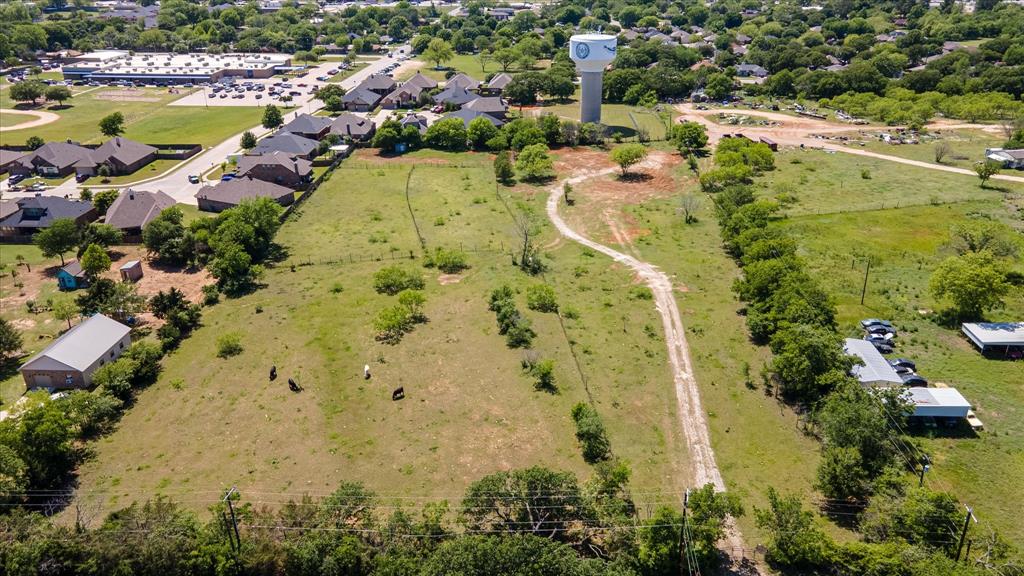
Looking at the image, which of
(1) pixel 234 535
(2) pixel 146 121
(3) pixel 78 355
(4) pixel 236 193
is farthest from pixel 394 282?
(2) pixel 146 121

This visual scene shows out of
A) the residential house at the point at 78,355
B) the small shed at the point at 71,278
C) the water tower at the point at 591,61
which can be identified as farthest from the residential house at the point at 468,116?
the residential house at the point at 78,355

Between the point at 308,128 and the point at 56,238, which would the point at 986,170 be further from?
the point at 56,238

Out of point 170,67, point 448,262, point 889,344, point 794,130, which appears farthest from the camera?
point 170,67

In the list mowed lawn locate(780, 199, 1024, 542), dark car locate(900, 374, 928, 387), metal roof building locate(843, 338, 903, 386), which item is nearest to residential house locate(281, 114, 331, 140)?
mowed lawn locate(780, 199, 1024, 542)

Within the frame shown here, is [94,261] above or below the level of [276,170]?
below

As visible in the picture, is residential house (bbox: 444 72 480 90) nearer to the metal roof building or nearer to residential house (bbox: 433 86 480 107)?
residential house (bbox: 433 86 480 107)

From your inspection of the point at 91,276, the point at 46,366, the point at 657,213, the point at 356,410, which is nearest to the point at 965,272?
the point at 657,213
